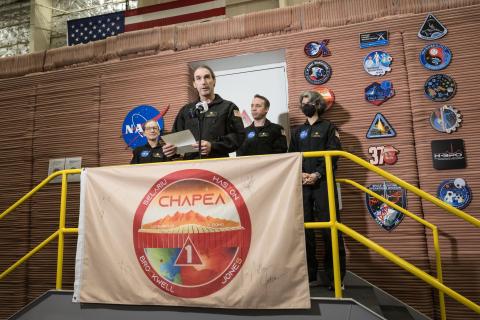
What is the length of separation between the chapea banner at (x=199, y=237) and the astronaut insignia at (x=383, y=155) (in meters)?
1.82

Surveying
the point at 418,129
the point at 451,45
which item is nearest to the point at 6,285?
the point at 418,129

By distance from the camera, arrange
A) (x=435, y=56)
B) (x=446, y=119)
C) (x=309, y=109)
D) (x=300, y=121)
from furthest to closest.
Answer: (x=300, y=121) → (x=435, y=56) → (x=446, y=119) → (x=309, y=109)

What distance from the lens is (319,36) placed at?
3994 mm

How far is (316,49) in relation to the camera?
397 cm

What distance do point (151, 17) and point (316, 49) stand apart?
110 inches

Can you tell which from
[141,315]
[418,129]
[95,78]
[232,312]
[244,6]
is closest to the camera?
[232,312]

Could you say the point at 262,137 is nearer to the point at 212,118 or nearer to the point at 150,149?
the point at 212,118

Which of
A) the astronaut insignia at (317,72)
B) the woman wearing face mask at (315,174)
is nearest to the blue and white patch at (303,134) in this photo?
the woman wearing face mask at (315,174)

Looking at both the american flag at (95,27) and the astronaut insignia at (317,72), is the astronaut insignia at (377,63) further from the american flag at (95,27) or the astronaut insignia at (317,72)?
the american flag at (95,27)

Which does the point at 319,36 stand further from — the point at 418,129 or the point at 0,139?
the point at 0,139

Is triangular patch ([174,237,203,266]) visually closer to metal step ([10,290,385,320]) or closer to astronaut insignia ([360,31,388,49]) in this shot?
metal step ([10,290,385,320])

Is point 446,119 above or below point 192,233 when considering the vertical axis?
above

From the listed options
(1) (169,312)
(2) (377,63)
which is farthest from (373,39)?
(1) (169,312)

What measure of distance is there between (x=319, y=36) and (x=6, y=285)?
5.26 meters
